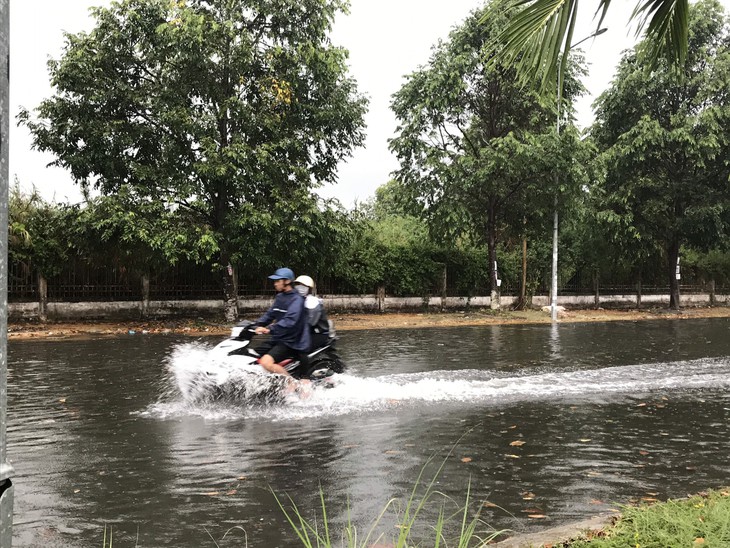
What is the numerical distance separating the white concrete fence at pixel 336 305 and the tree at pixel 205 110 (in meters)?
2.83

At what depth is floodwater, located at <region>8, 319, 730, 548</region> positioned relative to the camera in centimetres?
505

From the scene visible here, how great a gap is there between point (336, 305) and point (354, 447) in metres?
21.4

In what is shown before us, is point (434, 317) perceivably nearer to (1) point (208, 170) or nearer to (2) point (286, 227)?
(2) point (286, 227)

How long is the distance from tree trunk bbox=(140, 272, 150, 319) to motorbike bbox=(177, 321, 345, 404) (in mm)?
15826

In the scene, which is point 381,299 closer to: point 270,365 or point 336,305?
point 336,305

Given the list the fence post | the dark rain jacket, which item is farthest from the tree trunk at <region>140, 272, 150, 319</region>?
the fence post

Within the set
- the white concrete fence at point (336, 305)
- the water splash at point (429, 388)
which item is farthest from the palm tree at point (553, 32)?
the white concrete fence at point (336, 305)

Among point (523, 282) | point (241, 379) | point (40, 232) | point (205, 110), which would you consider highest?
point (205, 110)

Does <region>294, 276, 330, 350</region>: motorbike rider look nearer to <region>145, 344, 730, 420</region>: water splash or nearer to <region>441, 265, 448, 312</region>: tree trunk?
<region>145, 344, 730, 420</region>: water splash

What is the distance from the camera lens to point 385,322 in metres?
25.5

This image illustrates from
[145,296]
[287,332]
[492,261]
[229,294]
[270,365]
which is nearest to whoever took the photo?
[270,365]

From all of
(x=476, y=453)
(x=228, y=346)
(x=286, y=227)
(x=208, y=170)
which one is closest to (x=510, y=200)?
(x=286, y=227)

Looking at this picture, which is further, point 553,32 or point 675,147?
point 675,147

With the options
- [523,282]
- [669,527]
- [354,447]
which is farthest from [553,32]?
[523,282]
